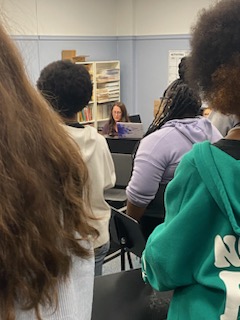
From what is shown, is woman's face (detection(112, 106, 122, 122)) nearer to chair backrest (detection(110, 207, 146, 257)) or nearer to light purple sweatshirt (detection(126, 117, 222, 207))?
chair backrest (detection(110, 207, 146, 257))

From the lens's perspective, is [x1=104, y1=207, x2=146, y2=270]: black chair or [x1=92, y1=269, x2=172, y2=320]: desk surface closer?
[x1=92, y1=269, x2=172, y2=320]: desk surface

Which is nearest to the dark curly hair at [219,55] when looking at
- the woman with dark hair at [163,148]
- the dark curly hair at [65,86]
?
the woman with dark hair at [163,148]

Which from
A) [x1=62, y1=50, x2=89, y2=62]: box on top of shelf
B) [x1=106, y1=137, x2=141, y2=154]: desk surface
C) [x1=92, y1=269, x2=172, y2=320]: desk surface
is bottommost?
[x1=92, y1=269, x2=172, y2=320]: desk surface

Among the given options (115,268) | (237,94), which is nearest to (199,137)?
(237,94)

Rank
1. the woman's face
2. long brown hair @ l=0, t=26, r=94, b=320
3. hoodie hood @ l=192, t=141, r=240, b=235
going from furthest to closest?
the woman's face → hoodie hood @ l=192, t=141, r=240, b=235 → long brown hair @ l=0, t=26, r=94, b=320

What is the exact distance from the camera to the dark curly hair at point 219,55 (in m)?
0.96

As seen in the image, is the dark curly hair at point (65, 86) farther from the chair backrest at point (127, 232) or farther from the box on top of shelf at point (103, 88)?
the box on top of shelf at point (103, 88)

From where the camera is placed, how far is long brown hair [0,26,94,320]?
62cm

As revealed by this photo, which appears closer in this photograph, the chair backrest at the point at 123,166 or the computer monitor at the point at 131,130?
the chair backrest at the point at 123,166

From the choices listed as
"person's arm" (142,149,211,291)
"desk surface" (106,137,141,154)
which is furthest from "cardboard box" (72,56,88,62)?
"person's arm" (142,149,211,291)

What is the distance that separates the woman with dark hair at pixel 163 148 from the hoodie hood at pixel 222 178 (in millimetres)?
764

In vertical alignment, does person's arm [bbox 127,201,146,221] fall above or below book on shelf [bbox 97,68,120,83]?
below

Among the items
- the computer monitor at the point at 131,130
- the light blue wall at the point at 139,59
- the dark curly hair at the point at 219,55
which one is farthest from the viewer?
the light blue wall at the point at 139,59

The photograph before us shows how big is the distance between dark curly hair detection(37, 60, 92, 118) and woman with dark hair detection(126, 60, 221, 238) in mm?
A: 338
